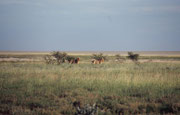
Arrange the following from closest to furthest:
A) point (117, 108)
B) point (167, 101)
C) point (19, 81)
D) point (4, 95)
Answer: point (117, 108) → point (167, 101) → point (4, 95) → point (19, 81)

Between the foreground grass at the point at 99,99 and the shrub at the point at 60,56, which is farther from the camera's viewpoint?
the shrub at the point at 60,56

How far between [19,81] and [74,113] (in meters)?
6.72

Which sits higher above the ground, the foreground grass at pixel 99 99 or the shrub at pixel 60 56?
the shrub at pixel 60 56

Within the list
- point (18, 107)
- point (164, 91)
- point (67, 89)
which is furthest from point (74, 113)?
point (164, 91)

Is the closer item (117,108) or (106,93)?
(117,108)

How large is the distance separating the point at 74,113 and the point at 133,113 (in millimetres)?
1862

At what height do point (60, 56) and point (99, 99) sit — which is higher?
point (60, 56)

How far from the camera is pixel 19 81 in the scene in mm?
12844

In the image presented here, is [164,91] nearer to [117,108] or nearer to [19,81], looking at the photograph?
[117,108]

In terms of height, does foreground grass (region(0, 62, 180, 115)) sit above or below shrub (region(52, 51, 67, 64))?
below

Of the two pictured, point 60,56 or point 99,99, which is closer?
point 99,99

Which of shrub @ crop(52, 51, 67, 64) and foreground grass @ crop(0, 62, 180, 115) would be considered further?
shrub @ crop(52, 51, 67, 64)

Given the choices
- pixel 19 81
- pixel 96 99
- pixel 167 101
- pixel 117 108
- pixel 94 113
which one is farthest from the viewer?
pixel 19 81

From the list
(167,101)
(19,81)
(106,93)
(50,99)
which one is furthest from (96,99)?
(19,81)
